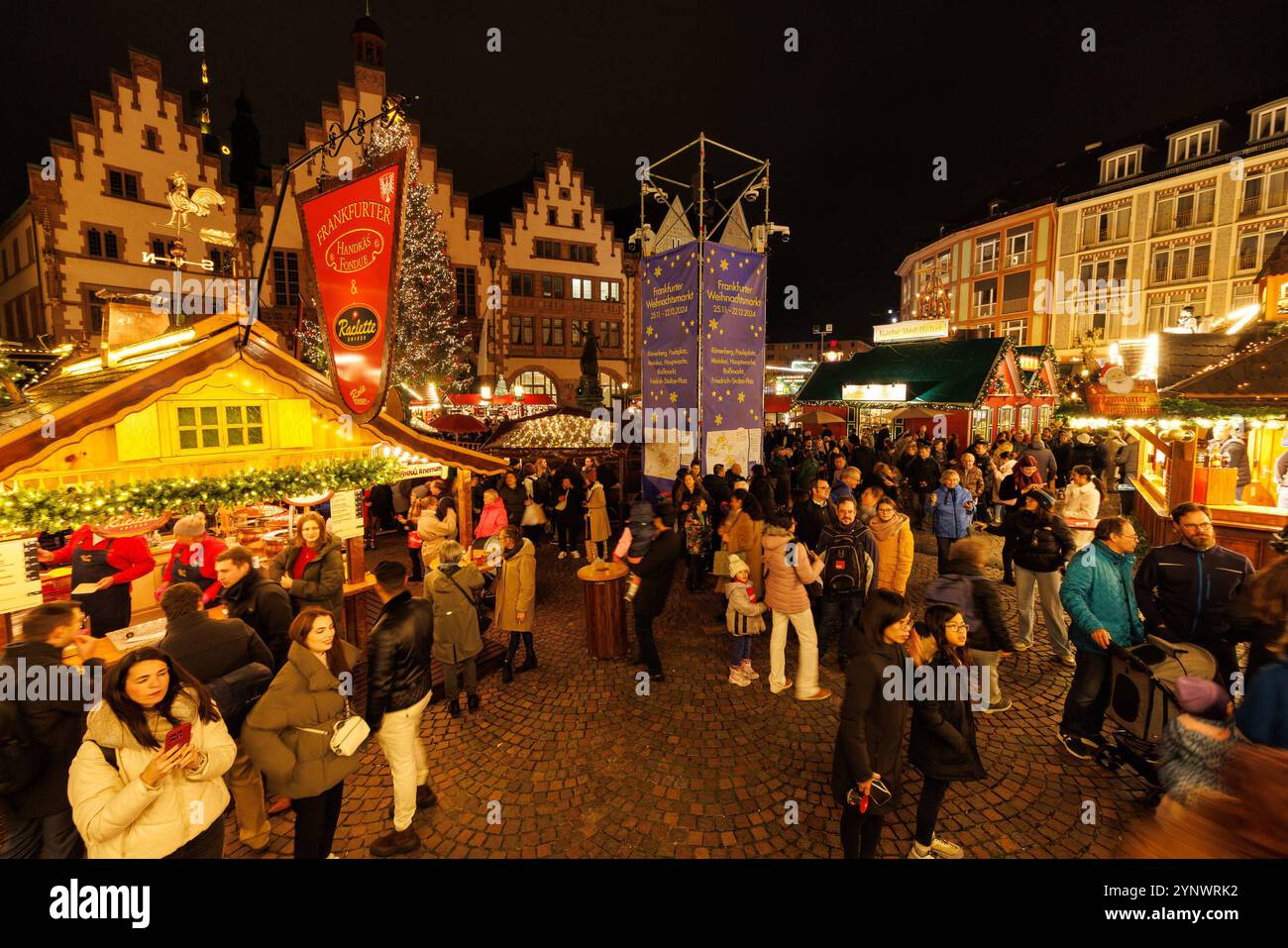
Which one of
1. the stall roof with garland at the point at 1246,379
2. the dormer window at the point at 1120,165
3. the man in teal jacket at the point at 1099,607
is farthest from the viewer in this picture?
the dormer window at the point at 1120,165

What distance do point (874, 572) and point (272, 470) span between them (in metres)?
7.71

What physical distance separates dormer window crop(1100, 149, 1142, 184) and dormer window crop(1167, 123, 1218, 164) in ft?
4.30

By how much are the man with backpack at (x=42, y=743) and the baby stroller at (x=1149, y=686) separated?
6683mm

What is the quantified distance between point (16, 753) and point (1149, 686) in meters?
6.99

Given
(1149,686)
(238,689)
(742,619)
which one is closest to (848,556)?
(742,619)

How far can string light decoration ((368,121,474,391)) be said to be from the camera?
2200 cm

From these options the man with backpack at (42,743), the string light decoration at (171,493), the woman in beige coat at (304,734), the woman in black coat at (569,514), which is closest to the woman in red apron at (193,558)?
the string light decoration at (171,493)

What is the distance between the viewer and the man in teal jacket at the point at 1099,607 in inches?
175

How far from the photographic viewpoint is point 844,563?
19.3 ft

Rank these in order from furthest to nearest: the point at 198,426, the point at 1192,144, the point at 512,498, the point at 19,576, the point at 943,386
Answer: the point at 1192,144
the point at 943,386
the point at 512,498
the point at 198,426
the point at 19,576

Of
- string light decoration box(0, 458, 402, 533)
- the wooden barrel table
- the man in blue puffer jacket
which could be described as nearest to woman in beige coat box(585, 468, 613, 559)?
the wooden barrel table

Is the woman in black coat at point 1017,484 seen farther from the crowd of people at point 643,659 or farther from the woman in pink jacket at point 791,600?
the woman in pink jacket at point 791,600

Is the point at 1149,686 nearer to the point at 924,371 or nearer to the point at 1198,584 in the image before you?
the point at 1198,584

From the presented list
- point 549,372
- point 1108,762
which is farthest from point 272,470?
point 549,372
